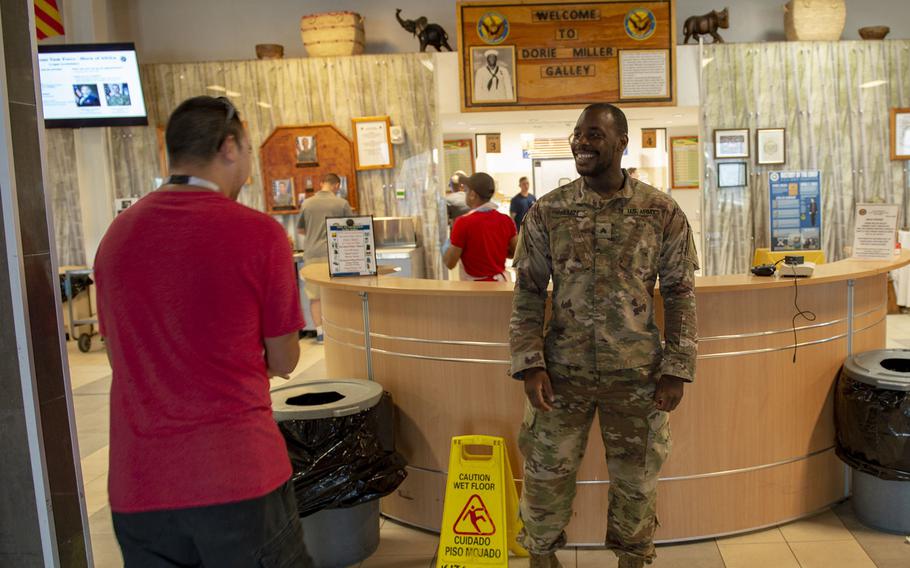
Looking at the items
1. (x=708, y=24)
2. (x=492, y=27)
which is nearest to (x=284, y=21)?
(x=492, y=27)

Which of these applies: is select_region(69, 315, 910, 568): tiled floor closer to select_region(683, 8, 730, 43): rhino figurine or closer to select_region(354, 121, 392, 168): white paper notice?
select_region(354, 121, 392, 168): white paper notice

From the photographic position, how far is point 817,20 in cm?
803

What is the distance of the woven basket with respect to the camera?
26.3ft

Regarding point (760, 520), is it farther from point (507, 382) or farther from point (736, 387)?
point (507, 382)

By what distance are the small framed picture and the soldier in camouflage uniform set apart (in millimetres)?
5894

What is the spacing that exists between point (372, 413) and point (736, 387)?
1.51 meters

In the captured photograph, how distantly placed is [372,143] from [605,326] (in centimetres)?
592

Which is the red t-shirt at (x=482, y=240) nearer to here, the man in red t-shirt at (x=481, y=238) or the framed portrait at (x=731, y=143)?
the man in red t-shirt at (x=481, y=238)

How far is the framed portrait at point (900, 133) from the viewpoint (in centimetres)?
806

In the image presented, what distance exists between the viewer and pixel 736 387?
3264 millimetres

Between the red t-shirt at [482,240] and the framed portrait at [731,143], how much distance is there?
430 centimetres

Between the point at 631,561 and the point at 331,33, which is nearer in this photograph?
the point at 631,561

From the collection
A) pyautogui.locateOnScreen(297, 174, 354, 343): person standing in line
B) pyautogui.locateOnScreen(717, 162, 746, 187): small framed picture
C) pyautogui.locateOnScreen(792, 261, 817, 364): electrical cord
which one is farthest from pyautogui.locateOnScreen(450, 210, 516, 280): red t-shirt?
pyautogui.locateOnScreen(717, 162, 746, 187): small framed picture

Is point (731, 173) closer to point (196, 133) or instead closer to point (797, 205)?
point (797, 205)
